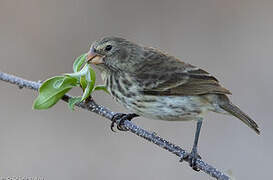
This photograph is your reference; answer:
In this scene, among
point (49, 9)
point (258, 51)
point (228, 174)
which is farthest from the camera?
point (49, 9)

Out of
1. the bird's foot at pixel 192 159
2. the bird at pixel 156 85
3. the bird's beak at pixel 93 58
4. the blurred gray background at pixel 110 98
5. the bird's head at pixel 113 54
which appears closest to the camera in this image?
the bird's foot at pixel 192 159

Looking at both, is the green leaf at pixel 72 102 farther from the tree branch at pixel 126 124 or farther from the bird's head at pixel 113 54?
the bird's head at pixel 113 54

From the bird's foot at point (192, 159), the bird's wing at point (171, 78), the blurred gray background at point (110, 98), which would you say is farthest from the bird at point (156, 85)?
the blurred gray background at point (110, 98)

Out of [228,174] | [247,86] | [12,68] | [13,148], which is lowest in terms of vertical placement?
[13,148]

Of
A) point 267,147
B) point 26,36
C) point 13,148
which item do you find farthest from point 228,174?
point 26,36

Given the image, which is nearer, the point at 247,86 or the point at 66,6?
the point at 247,86

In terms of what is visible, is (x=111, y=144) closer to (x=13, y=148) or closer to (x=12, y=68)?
(x=13, y=148)

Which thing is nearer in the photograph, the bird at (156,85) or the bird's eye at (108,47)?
the bird at (156,85)
